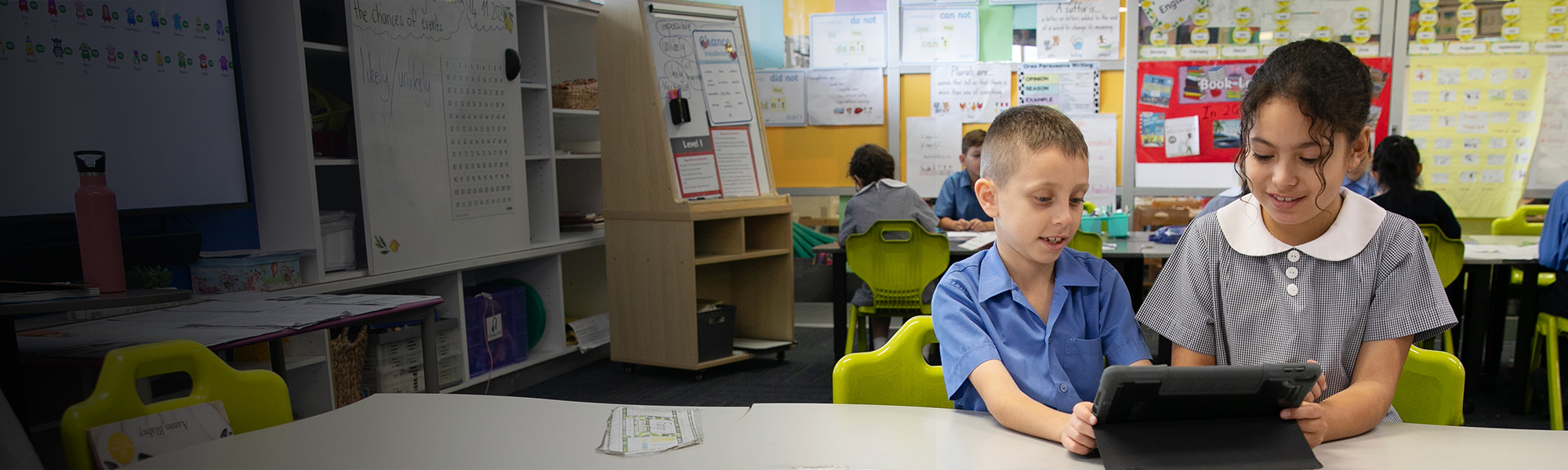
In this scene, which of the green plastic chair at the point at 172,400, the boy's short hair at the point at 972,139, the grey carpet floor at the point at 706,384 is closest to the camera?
the green plastic chair at the point at 172,400

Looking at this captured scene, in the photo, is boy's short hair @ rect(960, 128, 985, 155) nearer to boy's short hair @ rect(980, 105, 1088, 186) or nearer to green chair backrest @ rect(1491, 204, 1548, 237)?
green chair backrest @ rect(1491, 204, 1548, 237)

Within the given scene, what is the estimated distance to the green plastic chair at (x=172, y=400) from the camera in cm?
110

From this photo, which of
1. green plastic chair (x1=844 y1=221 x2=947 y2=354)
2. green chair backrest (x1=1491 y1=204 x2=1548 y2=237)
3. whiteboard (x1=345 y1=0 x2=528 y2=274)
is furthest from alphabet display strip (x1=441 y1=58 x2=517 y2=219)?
green chair backrest (x1=1491 y1=204 x2=1548 y2=237)

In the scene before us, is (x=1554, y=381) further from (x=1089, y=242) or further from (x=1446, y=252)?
(x=1089, y=242)

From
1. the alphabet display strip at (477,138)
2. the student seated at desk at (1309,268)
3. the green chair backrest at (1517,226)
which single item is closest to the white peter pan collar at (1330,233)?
the student seated at desk at (1309,268)

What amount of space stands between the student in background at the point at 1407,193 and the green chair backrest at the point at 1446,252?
19 centimetres

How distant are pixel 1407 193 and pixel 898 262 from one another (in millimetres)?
1948

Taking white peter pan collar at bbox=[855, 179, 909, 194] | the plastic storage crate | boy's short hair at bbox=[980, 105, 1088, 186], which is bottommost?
the plastic storage crate

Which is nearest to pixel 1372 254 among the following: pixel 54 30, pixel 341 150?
pixel 54 30

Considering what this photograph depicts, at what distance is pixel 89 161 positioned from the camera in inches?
66.2

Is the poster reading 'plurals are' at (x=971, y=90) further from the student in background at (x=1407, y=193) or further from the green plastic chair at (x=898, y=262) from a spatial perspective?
the student in background at (x=1407, y=193)

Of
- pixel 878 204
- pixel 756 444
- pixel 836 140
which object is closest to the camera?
pixel 756 444

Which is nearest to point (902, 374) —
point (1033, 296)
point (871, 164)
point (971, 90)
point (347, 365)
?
point (1033, 296)

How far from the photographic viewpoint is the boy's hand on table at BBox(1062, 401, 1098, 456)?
0.95 meters
